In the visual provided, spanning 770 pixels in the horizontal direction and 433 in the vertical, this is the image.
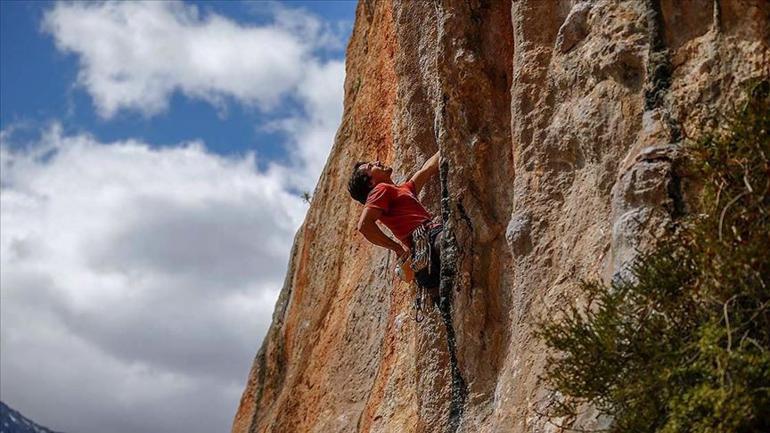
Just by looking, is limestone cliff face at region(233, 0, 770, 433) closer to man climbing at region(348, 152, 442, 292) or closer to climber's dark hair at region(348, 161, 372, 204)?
man climbing at region(348, 152, 442, 292)

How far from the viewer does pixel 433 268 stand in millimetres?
9938

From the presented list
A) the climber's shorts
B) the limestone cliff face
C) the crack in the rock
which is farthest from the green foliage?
the climber's shorts

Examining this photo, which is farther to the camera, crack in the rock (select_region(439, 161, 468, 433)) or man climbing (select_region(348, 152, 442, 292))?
man climbing (select_region(348, 152, 442, 292))

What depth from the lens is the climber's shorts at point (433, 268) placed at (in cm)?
992

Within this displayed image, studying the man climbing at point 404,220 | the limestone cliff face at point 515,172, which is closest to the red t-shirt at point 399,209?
the man climbing at point 404,220

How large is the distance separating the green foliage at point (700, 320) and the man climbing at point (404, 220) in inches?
132

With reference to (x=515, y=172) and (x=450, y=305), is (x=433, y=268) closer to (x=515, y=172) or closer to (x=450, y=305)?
(x=450, y=305)

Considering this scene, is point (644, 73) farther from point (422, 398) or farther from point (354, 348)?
point (354, 348)

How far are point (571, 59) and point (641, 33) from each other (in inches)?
37.7

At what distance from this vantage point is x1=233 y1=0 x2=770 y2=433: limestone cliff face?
6.86 m

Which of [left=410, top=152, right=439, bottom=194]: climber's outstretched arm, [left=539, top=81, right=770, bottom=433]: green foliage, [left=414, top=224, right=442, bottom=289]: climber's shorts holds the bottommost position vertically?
[left=539, top=81, right=770, bottom=433]: green foliage

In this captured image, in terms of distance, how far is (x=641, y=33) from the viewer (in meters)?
7.32

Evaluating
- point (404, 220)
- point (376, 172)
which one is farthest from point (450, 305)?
point (376, 172)

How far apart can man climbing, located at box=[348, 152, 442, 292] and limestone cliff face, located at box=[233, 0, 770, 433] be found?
227 millimetres
